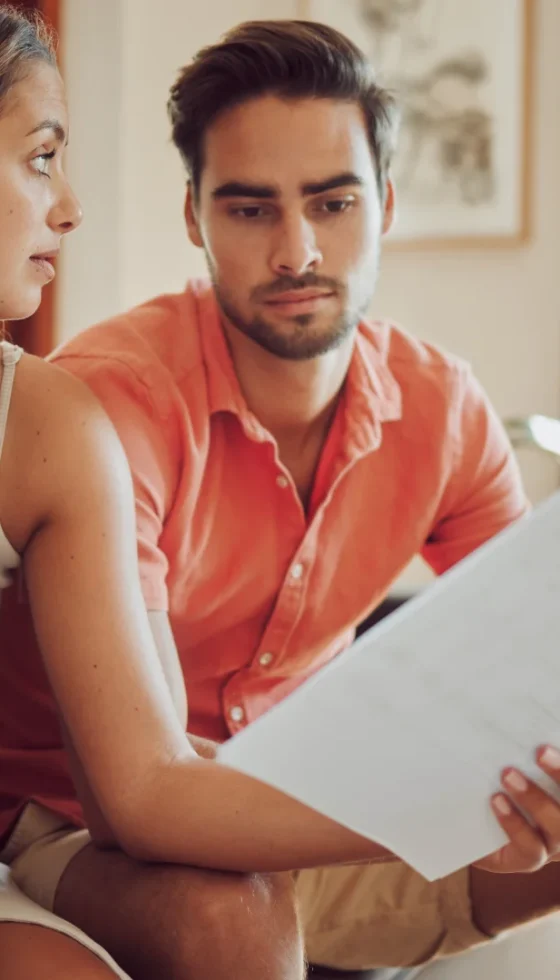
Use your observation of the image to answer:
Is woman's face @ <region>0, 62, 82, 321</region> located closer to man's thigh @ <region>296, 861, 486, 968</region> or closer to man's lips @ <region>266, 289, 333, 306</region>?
man's lips @ <region>266, 289, 333, 306</region>

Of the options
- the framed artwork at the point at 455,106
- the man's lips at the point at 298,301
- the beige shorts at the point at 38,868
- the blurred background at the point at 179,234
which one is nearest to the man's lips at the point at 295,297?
the man's lips at the point at 298,301

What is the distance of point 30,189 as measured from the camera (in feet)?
3.16

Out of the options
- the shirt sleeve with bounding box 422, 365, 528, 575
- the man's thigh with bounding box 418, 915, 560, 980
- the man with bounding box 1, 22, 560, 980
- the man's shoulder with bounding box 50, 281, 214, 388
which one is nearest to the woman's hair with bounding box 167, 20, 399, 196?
the man with bounding box 1, 22, 560, 980

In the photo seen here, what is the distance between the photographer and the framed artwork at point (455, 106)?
254 centimetres

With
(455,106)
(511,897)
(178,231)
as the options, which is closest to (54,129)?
(511,897)

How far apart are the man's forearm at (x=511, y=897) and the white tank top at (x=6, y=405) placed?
54cm

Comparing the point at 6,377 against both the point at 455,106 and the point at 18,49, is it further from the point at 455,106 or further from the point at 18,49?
the point at 455,106

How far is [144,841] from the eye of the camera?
0.90 m

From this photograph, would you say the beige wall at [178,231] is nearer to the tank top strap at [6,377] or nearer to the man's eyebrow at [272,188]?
the man's eyebrow at [272,188]

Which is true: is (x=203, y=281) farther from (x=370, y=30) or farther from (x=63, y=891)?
(x=370, y=30)

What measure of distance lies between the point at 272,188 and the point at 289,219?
37 mm

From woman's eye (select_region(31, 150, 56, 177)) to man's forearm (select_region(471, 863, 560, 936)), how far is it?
741 mm

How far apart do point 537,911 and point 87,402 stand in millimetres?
619

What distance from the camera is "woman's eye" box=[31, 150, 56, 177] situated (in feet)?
3.19
